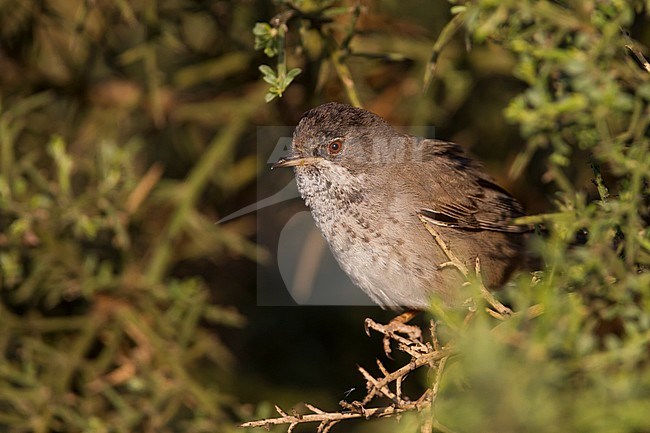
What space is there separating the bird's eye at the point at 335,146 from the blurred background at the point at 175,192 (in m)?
0.33

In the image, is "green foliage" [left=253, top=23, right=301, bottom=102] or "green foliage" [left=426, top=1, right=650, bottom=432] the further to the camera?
"green foliage" [left=253, top=23, right=301, bottom=102]

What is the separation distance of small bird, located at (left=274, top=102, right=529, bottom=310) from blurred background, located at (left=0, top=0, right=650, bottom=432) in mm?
244

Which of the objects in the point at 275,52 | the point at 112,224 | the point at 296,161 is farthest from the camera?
the point at 112,224

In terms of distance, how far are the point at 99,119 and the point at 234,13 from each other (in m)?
1.05

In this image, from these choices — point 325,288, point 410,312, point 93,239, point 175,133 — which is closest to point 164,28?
point 175,133

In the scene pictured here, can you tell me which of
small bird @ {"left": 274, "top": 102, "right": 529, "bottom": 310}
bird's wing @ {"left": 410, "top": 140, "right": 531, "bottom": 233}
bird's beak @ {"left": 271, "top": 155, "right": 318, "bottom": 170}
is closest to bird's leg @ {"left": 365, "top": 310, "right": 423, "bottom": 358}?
small bird @ {"left": 274, "top": 102, "right": 529, "bottom": 310}

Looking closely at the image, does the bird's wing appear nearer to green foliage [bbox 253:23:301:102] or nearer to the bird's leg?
the bird's leg

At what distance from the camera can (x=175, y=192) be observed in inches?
174

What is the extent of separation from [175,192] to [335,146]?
42.9 inches

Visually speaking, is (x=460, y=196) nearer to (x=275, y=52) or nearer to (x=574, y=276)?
(x=275, y=52)

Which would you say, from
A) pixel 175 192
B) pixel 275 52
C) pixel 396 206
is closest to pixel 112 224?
pixel 175 192

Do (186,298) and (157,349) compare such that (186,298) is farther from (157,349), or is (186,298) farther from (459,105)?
(459,105)

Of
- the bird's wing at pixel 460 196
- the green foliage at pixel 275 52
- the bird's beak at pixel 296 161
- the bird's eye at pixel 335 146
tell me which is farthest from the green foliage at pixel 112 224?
the green foliage at pixel 275 52

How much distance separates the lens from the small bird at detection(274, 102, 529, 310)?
3383mm
